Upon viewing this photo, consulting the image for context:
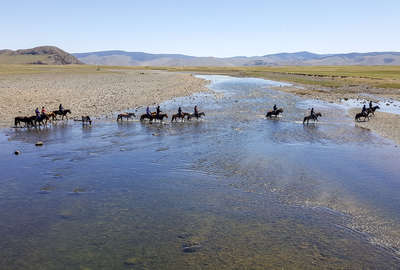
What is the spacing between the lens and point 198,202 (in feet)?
39.5

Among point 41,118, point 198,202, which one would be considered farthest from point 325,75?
point 198,202

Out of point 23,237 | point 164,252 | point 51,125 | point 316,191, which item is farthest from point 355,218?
point 51,125

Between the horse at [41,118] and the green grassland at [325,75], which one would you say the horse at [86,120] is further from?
the green grassland at [325,75]

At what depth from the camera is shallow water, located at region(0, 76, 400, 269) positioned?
28.7 ft

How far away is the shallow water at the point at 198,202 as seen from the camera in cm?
876

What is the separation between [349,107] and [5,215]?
A: 3654 centimetres

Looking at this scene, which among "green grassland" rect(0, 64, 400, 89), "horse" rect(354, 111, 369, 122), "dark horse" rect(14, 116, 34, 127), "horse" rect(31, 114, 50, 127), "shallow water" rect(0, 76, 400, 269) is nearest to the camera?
"shallow water" rect(0, 76, 400, 269)

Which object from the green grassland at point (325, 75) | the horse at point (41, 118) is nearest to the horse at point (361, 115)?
the horse at point (41, 118)

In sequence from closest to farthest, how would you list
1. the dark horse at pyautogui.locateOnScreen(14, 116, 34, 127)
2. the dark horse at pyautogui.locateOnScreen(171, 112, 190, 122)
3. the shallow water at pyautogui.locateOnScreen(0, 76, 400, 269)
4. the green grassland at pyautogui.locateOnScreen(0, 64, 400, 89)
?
the shallow water at pyautogui.locateOnScreen(0, 76, 400, 269)
the dark horse at pyautogui.locateOnScreen(14, 116, 34, 127)
the dark horse at pyautogui.locateOnScreen(171, 112, 190, 122)
the green grassland at pyautogui.locateOnScreen(0, 64, 400, 89)

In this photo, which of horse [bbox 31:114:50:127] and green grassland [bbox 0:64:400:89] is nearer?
horse [bbox 31:114:50:127]

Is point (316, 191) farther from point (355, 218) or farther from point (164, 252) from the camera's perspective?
point (164, 252)

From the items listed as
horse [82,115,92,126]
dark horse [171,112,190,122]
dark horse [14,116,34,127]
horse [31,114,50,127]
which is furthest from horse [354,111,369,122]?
dark horse [14,116,34,127]

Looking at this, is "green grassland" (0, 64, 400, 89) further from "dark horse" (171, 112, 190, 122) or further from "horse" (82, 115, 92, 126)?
"horse" (82, 115, 92, 126)

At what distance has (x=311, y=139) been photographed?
21.9 metres
